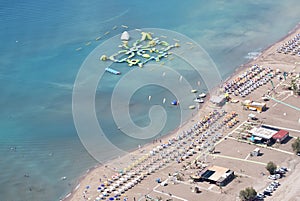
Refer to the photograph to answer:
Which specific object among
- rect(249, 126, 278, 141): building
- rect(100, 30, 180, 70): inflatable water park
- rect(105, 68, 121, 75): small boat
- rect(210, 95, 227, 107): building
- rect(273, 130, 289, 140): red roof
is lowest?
rect(105, 68, 121, 75): small boat

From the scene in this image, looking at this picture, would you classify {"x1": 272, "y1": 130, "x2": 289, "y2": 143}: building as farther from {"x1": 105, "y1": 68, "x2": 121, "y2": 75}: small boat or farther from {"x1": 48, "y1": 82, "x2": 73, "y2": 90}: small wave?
{"x1": 48, "y1": 82, "x2": 73, "y2": 90}: small wave

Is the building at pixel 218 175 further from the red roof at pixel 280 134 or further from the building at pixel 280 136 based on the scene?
the red roof at pixel 280 134

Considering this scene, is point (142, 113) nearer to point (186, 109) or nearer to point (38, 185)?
point (186, 109)

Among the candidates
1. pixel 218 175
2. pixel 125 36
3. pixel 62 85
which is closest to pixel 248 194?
pixel 218 175

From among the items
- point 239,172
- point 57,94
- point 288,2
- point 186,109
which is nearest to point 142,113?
point 186,109

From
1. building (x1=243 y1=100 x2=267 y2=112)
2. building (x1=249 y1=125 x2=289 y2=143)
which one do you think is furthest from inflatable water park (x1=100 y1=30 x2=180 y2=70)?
building (x1=249 y1=125 x2=289 y2=143)

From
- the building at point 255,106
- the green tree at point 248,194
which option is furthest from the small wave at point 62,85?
the green tree at point 248,194
